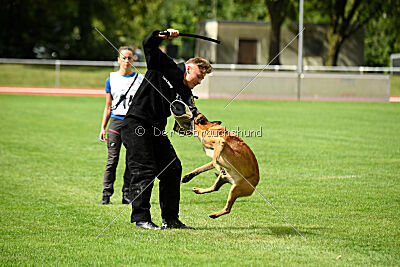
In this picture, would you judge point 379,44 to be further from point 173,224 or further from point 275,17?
point 173,224

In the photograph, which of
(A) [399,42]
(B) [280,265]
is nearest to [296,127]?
(B) [280,265]

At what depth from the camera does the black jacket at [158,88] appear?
21.6ft

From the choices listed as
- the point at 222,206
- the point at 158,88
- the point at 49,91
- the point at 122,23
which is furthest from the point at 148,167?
the point at 122,23

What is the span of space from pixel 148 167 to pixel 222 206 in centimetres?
208

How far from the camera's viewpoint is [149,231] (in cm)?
688

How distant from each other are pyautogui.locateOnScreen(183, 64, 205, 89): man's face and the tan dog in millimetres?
467

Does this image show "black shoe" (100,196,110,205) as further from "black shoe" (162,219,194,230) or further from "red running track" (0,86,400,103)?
"red running track" (0,86,400,103)

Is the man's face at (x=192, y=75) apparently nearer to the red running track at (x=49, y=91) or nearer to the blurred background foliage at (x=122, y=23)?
the red running track at (x=49, y=91)

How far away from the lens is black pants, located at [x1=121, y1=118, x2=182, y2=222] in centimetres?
685

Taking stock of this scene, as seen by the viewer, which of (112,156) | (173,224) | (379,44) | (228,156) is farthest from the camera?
(379,44)

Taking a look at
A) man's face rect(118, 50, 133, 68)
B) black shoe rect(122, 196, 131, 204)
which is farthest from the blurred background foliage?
black shoe rect(122, 196, 131, 204)

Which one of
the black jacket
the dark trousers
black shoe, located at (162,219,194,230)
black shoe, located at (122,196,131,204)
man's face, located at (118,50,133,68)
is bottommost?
black shoe, located at (122,196,131,204)

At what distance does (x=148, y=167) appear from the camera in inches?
271

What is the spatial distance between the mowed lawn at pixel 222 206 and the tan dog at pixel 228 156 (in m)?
0.62
